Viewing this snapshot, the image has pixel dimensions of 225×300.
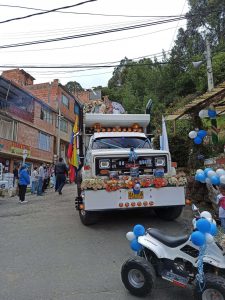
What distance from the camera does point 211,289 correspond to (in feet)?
13.1

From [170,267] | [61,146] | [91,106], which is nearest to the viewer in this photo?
[170,267]

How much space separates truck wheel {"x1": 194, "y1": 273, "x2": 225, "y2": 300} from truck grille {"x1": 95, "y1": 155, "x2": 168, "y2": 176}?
422 cm

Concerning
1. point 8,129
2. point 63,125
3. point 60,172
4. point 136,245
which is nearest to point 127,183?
point 136,245

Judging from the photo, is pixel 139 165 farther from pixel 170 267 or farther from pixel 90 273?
pixel 170 267

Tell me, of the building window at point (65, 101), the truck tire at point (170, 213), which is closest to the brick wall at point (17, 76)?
the building window at point (65, 101)

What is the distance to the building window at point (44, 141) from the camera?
3406cm

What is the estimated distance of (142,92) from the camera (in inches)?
1662

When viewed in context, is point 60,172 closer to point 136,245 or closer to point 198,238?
point 136,245

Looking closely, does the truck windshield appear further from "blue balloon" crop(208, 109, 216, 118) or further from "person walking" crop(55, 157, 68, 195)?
"person walking" crop(55, 157, 68, 195)

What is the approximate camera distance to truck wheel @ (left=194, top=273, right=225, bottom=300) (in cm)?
392

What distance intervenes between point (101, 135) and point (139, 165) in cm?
193

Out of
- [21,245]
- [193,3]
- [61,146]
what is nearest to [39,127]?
[61,146]

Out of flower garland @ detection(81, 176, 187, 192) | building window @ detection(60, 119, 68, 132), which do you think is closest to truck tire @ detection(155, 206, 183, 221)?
flower garland @ detection(81, 176, 187, 192)

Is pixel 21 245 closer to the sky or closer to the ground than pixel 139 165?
closer to the ground
